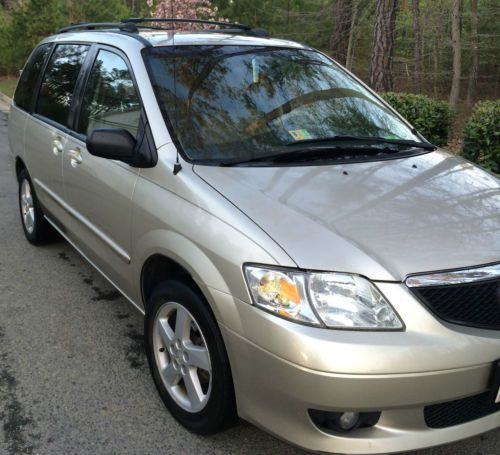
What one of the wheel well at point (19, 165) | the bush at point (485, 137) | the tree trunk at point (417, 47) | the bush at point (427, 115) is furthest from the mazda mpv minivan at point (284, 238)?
the tree trunk at point (417, 47)

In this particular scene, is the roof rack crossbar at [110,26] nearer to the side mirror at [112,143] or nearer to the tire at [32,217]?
the side mirror at [112,143]

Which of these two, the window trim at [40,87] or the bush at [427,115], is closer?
the window trim at [40,87]

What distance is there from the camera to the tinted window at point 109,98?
2939 mm

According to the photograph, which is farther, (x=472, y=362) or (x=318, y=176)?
(x=318, y=176)

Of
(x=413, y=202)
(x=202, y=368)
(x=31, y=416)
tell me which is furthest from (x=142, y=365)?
(x=413, y=202)

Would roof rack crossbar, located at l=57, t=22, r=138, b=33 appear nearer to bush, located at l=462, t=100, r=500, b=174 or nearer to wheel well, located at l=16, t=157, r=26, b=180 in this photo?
wheel well, located at l=16, t=157, r=26, b=180

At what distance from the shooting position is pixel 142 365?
3.07 m

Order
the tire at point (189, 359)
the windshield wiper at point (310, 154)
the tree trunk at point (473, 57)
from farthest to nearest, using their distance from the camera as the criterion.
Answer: the tree trunk at point (473, 57)
the windshield wiper at point (310, 154)
the tire at point (189, 359)

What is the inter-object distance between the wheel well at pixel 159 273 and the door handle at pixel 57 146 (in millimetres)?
1404

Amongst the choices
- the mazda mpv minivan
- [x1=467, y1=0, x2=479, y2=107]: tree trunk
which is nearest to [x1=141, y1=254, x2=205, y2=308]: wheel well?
the mazda mpv minivan

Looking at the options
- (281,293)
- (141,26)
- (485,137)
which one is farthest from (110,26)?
(485,137)

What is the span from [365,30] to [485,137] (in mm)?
15444

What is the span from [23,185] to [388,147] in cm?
341

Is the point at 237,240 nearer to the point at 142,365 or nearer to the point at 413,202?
the point at 413,202
